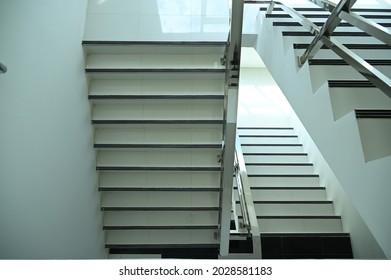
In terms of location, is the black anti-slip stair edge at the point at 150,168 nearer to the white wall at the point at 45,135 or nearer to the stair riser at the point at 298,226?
the white wall at the point at 45,135

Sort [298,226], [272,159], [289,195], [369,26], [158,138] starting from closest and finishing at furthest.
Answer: [369,26] < [158,138] < [298,226] < [289,195] < [272,159]

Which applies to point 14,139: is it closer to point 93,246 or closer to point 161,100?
point 161,100

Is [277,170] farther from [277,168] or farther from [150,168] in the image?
[150,168]

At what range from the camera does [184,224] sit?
3172mm

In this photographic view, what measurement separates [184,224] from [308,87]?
6.68 feet

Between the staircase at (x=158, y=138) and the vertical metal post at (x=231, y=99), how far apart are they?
2.15ft

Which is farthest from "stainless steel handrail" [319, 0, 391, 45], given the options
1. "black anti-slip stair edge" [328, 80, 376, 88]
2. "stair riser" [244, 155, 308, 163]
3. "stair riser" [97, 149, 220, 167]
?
"stair riser" [244, 155, 308, 163]

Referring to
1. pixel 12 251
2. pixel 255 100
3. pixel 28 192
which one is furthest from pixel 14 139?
pixel 255 100

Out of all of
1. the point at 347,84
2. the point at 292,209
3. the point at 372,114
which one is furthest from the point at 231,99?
the point at 292,209

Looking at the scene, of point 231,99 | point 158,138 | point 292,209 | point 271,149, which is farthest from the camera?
point 271,149

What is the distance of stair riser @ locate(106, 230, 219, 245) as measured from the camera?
3.26 meters

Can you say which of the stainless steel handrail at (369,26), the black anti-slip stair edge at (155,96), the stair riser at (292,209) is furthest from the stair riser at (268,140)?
the stainless steel handrail at (369,26)

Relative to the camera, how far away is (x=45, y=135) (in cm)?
188

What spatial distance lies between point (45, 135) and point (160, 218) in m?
1.73
